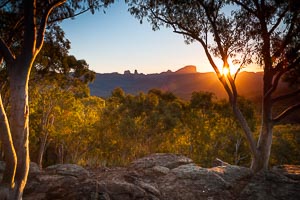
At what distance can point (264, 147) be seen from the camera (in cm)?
1263

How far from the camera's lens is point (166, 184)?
10.7m

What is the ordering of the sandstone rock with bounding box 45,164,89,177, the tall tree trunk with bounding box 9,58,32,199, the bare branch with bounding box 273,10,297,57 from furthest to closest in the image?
the bare branch with bounding box 273,10,297,57
the sandstone rock with bounding box 45,164,89,177
the tall tree trunk with bounding box 9,58,32,199

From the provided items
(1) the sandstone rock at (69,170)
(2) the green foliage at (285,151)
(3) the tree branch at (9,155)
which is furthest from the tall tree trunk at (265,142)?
(2) the green foliage at (285,151)

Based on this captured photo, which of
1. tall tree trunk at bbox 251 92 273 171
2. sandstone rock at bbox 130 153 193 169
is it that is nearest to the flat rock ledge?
sandstone rock at bbox 130 153 193 169

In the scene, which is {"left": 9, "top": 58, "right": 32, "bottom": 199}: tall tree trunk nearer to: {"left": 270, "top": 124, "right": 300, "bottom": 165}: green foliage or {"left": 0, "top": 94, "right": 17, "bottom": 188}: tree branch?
{"left": 0, "top": 94, "right": 17, "bottom": 188}: tree branch

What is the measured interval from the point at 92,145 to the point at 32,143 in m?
8.22

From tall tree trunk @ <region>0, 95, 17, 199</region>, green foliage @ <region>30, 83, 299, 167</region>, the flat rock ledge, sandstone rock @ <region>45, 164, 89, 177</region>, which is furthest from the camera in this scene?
green foliage @ <region>30, 83, 299, 167</region>

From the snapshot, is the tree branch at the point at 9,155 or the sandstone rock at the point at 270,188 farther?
the sandstone rock at the point at 270,188

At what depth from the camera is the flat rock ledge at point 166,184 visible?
350 inches

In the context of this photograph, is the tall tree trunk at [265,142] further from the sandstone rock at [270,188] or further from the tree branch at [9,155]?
the tree branch at [9,155]

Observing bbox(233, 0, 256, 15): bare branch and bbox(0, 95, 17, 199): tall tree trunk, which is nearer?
bbox(0, 95, 17, 199): tall tree trunk

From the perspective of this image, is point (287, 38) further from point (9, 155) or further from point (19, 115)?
point (9, 155)

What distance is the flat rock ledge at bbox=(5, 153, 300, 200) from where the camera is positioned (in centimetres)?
889

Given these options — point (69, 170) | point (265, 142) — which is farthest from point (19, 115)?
point (265, 142)
